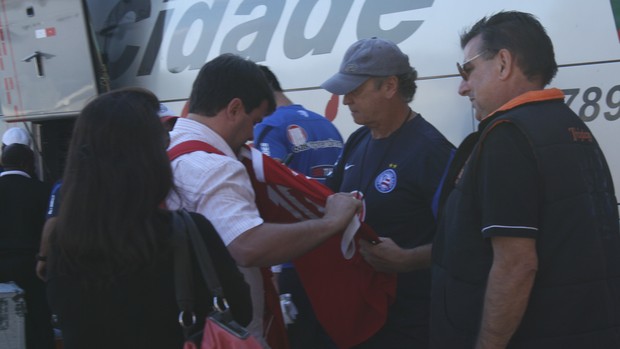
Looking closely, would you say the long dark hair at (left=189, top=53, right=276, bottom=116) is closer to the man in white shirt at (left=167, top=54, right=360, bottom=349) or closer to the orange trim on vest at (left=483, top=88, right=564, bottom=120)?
the man in white shirt at (left=167, top=54, right=360, bottom=349)

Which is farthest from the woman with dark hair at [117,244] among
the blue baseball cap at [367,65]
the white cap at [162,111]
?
the blue baseball cap at [367,65]

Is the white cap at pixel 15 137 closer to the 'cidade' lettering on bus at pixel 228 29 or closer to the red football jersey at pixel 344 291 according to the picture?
the 'cidade' lettering on bus at pixel 228 29

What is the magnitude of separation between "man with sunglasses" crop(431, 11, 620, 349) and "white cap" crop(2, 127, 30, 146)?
4270 millimetres

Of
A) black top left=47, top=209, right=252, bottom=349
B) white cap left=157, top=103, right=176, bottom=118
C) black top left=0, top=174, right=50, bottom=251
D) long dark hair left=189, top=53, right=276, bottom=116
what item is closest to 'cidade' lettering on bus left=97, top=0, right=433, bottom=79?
white cap left=157, top=103, right=176, bottom=118

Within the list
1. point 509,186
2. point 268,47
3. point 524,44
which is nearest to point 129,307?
point 509,186

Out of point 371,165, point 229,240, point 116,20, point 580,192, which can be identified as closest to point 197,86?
point 229,240

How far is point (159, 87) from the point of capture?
490cm

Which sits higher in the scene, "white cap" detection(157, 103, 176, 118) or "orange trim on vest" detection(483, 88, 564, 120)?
"orange trim on vest" detection(483, 88, 564, 120)

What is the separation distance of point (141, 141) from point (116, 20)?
12.4 ft

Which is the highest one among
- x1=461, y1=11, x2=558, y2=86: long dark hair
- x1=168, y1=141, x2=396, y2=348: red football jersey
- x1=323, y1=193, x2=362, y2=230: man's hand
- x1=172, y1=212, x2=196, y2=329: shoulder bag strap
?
x1=461, y1=11, x2=558, y2=86: long dark hair

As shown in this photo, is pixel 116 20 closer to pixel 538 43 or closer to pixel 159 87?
pixel 159 87

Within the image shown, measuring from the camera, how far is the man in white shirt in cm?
211

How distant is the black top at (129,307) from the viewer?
1779 mm

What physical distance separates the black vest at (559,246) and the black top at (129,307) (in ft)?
2.19
